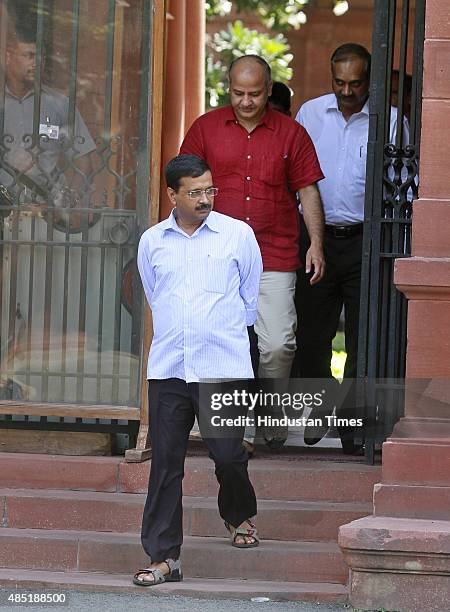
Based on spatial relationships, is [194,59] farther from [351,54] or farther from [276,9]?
[276,9]

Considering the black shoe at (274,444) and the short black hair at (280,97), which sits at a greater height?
the short black hair at (280,97)

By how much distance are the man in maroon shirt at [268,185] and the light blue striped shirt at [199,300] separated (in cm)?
98

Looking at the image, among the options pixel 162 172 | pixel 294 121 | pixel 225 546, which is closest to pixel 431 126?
pixel 294 121

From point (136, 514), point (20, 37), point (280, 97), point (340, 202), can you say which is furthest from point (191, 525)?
point (280, 97)

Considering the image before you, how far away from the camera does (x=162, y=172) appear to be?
770 centimetres

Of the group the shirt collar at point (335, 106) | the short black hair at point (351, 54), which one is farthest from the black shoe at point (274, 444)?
the short black hair at point (351, 54)

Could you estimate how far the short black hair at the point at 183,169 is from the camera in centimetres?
637

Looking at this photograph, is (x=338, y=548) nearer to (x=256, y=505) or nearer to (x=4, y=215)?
(x=256, y=505)

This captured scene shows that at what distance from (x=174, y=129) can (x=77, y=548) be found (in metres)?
2.61

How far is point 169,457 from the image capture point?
639 cm

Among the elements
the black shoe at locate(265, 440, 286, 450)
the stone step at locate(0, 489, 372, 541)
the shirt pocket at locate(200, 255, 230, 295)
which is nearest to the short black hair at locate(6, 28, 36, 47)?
the shirt pocket at locate(200, 255, 230, 295)

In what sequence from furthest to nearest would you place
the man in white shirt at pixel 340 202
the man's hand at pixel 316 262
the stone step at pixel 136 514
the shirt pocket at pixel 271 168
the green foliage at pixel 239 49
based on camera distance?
1. the green foliage at pixel 239 49
2. the man in white shirt at pixel 340 202
3. the shirt pocket at pixel 271 168
4. the man's hand at pixel 316 262
5. the stone step at pixel 136 514

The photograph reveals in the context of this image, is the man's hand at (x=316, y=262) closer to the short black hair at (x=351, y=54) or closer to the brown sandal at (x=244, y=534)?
the short black hair at (x=351, y=54)

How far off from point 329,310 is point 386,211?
39.0 inches
